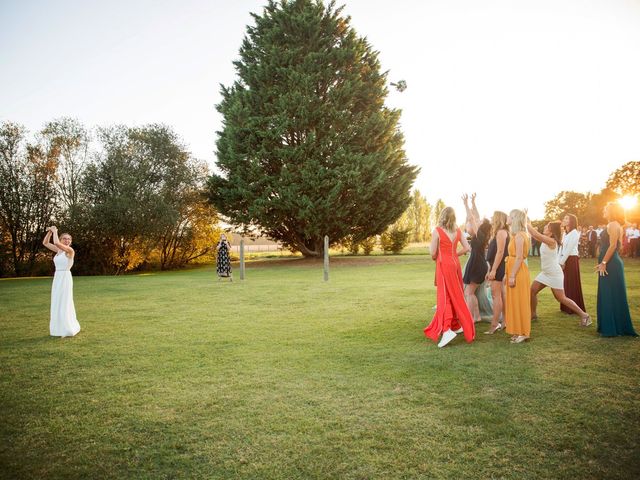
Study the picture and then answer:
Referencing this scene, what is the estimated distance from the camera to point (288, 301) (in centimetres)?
1197

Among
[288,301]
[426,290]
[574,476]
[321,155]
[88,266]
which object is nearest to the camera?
[574,476]

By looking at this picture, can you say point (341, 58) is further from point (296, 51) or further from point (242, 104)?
point (242, 104)

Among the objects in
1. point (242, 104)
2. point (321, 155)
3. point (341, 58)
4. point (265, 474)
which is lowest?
point (265, 474)

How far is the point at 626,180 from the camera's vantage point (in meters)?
51.6

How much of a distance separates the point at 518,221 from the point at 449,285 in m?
1.74

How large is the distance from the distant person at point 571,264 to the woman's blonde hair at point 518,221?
2985mm

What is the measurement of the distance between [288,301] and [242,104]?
20989mm

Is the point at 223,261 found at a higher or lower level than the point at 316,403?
higher

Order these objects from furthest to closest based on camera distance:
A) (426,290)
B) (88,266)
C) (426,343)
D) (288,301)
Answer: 1. (88,266)
2. (426,290)
3. (288,301)
4. (426,343)

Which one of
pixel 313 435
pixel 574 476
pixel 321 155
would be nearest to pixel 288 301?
pixel 313 435

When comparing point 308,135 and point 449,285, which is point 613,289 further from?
point 308,135

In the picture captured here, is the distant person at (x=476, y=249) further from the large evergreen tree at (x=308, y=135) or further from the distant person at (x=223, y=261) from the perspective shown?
the large evergreen tree at (x=308, y=135)

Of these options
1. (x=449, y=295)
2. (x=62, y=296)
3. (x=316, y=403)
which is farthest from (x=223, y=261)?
(x=316, y=403)

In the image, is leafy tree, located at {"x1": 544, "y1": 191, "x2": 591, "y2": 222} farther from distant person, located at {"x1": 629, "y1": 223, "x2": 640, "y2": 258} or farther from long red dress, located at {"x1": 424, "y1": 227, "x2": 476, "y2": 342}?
long red dress, located at {"x1": 424, "y1": 227, "x2": 476, "y2": 342}
